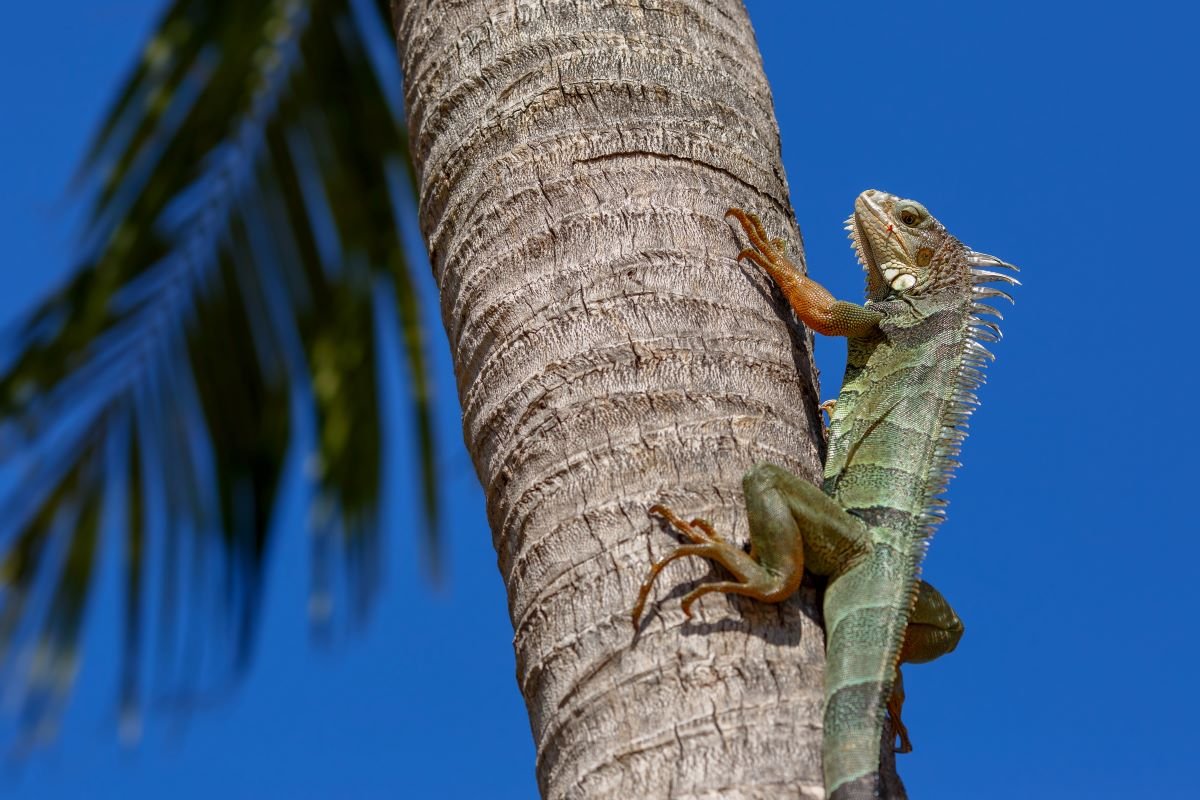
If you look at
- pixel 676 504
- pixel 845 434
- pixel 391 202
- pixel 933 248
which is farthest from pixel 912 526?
pixel 391 202

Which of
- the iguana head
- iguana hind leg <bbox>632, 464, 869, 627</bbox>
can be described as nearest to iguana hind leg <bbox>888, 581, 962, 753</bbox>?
iguana hind leg <bbox>632, 464, 869, 627</bbox>

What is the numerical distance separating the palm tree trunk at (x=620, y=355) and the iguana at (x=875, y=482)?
6cm

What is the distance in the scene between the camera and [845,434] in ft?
13.3

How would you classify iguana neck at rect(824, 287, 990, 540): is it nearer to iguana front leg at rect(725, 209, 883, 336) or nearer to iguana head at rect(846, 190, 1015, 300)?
iguana head at rect(846, 190, 1015, 300)

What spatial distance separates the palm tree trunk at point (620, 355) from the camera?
2604 mm

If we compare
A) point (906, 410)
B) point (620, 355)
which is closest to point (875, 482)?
point (906, 410)

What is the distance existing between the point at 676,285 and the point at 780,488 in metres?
0.53

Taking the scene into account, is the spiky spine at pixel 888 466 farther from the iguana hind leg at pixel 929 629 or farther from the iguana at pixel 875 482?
the iguana hind leg at pixel 929 629

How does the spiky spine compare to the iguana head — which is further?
the iguana head

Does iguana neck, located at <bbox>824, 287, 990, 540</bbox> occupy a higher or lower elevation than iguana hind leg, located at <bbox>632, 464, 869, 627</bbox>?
higher

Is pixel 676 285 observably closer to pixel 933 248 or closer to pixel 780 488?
pixel 780 488

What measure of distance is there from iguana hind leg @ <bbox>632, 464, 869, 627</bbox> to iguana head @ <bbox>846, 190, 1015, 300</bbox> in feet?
5.78

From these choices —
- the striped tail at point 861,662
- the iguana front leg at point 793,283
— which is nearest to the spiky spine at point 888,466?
the striped tail at point 861,662

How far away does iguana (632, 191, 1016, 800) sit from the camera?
9.15 ft
